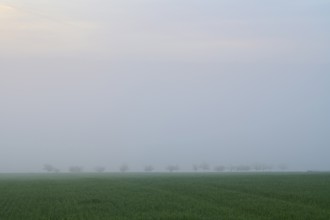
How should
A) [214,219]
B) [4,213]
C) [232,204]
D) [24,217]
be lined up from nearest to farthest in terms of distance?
[214,219], [24,217], [4,213], [232,204]

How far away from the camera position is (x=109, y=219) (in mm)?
26609

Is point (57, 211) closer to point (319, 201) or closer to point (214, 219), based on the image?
point (214, 219)

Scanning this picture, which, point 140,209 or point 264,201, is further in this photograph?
point 264,201

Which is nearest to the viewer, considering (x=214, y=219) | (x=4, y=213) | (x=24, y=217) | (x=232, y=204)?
(x=214, y=219)

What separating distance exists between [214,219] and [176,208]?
5.82m

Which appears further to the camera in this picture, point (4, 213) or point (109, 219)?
point (4, 213)

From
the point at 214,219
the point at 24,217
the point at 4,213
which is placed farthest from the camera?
the point at 4,213

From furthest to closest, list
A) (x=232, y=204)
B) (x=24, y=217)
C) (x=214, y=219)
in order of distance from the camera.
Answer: (x=232, y=204) < (x=24, y=217) < (x=214, y=219)

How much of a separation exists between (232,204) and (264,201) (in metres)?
2.80

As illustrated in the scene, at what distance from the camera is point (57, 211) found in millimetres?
31078

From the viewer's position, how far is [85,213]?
29.7m

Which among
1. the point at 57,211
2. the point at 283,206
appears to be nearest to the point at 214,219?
the point at 283,206

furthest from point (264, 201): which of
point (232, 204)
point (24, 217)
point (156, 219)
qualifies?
point (24, 217)

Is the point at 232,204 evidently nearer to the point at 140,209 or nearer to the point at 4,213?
the point at 140,209
